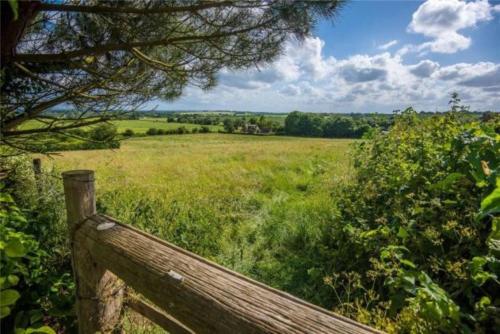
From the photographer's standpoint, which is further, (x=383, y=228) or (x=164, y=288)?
(x=383, y=228)

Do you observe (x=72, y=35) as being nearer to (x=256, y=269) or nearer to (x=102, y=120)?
(x=102, y=120)

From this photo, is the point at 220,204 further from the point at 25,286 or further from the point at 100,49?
the point at 25,286

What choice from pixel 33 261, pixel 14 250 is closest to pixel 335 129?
pixel 33 261

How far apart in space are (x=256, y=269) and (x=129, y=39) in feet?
9.44

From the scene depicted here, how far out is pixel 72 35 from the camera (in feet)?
9.04

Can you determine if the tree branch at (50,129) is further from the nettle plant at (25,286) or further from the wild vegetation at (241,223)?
the nettle plant at (25,286)

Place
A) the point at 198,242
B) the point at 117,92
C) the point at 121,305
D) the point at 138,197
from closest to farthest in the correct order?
the point at 121,305 → the point at 117,92 → the point at 198,242 → the point at 138,197

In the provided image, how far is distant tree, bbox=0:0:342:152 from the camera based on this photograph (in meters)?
2.44

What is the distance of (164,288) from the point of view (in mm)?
1254

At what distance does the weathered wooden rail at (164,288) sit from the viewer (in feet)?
3.13

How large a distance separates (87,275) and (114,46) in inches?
73.1

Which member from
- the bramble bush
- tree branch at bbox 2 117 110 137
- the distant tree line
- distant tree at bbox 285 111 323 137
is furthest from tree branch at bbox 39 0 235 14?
distant tree at bbox 285 111 323 137

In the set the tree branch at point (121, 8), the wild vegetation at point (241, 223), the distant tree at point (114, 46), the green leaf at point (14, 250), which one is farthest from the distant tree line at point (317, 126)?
the green leaf at point (14, 250)

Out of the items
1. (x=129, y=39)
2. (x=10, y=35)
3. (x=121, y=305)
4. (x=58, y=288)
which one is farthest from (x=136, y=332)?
(x=129, y=39)
